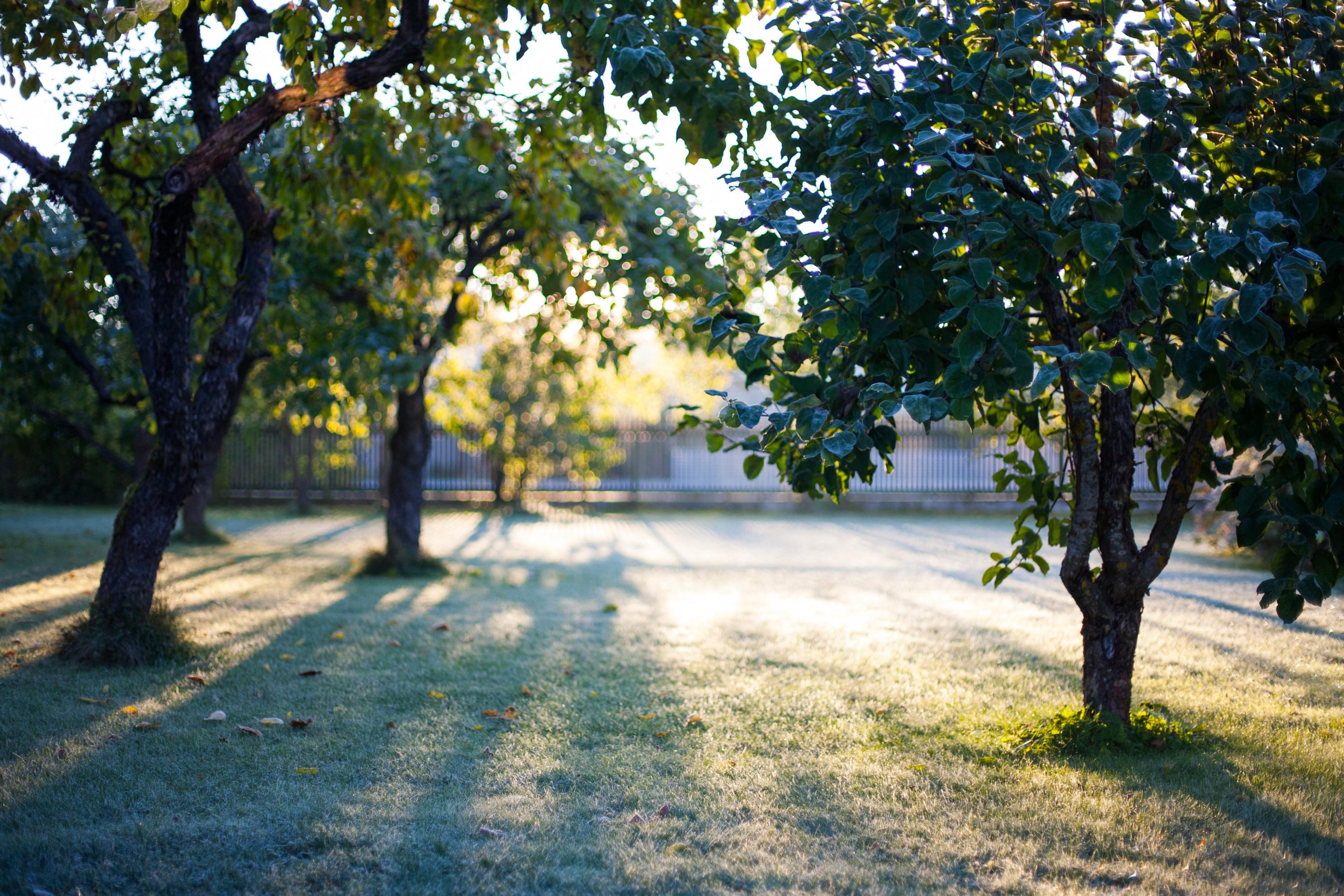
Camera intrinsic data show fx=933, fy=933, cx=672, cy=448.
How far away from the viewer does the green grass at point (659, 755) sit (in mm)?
2707

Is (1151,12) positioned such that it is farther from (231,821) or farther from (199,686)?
(199,686)

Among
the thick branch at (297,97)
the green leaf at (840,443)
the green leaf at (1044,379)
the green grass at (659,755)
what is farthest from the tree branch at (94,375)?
the green leaf at (1044,379)

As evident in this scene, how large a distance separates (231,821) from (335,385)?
558 cm

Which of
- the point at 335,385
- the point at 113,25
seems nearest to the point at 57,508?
the point at 335,385

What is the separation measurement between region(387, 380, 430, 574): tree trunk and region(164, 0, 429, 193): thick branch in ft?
Answer: 13.9

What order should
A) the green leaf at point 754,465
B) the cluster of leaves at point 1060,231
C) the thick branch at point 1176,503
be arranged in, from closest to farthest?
the cluster of leaves at point 1060,231 < the green leaf at point 754,465 < the thick branch at point 1176,503

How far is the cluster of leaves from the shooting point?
8.61 feet

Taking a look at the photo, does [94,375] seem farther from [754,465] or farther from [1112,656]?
[1112,656]

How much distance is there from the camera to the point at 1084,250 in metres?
2.61

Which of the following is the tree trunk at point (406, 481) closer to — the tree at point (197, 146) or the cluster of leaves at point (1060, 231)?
the tree at point (197, 146)

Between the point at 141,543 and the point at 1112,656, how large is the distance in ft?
16.1

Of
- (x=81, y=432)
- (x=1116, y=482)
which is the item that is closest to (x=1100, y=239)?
(x=1116, y=482)

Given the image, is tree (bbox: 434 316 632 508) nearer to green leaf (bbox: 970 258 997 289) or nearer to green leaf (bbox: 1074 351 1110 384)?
green leaf (bbox: 970 258 997 289)

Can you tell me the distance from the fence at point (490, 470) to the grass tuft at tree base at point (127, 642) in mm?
11998
